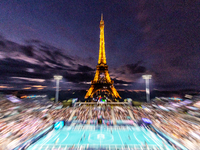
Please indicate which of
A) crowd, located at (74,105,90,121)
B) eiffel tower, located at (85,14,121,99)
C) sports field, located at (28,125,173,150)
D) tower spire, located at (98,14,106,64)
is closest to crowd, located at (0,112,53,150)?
sports field, located at (28,125,173,150)

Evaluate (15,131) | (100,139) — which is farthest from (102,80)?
(15,131)

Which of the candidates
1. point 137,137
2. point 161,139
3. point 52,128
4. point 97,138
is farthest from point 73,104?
point 161,139

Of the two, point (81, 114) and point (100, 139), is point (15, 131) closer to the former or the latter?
point (100, 139)

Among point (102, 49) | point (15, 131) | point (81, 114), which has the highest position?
point (102, 49)

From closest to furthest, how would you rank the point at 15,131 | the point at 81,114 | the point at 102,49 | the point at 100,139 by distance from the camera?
the point at 15,131 < the point at 100,139 < the point at 81,114 < the point at 102,49

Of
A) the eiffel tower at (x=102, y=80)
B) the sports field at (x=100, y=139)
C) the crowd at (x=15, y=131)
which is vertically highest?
the eiffel tower at (x=102, y=80)

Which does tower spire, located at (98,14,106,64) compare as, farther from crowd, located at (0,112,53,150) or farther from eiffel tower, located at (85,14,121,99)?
crowd, located at (0,112,53,150)

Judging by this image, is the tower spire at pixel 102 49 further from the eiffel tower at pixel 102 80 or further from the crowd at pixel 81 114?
the crowd at pixel 81 114

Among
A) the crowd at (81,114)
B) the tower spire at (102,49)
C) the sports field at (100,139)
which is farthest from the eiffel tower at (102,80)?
the sports field at (100,139)
